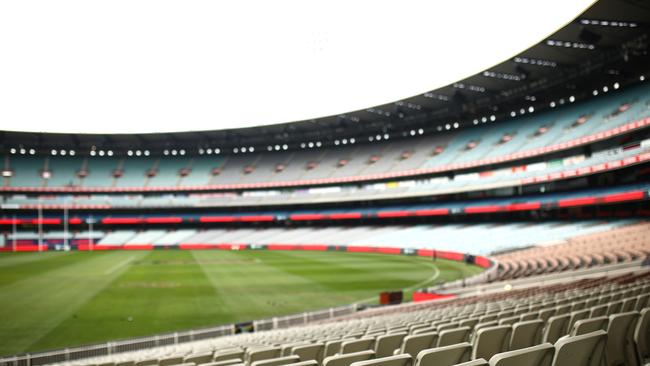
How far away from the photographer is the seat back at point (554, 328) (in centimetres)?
528

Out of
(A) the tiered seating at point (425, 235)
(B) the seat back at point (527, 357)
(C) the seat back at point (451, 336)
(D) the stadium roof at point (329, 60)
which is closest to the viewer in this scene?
(B) the seat back at point (527, 357)

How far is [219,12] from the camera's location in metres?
51.9

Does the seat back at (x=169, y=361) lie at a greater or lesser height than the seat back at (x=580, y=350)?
lesser

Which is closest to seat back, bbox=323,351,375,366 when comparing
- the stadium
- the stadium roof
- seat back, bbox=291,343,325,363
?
the stadium

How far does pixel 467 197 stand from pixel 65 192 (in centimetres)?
6287

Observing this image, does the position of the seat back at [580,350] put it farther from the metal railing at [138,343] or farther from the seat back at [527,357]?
the metal railing at [138,343]

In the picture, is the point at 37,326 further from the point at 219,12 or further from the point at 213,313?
the point at 219,12

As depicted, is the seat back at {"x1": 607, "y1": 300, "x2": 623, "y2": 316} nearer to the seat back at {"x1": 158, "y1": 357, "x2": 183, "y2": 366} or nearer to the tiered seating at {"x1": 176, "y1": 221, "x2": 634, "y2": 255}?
the seat back at {"x1": 158, "y1": 357, "x2": 183, "y2": 366}

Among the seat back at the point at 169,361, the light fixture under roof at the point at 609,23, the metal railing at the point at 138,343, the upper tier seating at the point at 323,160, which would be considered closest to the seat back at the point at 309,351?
the seat back at the point at 169,361

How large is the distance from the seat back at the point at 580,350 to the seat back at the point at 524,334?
1472mm

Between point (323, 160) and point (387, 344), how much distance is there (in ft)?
241

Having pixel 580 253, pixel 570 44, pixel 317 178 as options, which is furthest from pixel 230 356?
pixel 317 178

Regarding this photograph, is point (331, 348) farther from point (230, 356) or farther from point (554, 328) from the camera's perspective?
point (554, 328)

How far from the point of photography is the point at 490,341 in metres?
4.71
